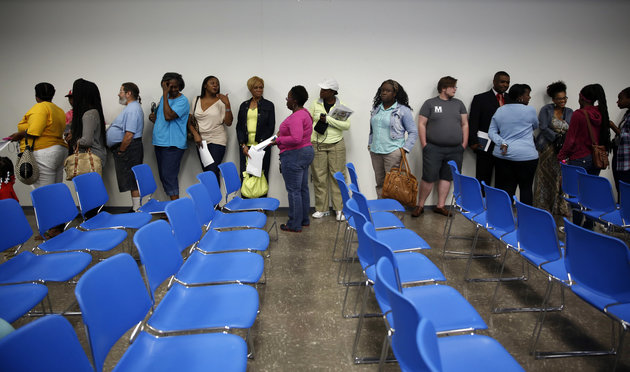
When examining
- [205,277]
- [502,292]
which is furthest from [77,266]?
[502,292]

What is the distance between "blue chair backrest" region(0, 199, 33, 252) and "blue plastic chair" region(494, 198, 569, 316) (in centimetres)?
313

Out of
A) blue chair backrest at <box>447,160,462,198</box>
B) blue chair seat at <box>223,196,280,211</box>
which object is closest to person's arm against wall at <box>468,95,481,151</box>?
blue chair backrest at <box>447,160,462,198</box>

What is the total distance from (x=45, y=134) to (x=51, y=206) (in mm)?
1692

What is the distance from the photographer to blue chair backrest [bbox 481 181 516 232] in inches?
97.3

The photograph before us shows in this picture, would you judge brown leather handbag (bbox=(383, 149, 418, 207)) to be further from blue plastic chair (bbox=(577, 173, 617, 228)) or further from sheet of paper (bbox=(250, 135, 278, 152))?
blue plastic chair (bbox=(577, 173, 617, 228))

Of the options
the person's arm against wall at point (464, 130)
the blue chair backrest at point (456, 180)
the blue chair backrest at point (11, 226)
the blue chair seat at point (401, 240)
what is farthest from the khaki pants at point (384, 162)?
the blue chair backrest at point (11, 226)

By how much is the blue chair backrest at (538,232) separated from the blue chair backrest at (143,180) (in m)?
3.12

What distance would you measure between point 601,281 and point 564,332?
81 centimetres

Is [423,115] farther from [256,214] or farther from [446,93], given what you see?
[256,214]

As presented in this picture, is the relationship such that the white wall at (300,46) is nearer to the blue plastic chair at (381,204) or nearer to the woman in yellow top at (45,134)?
the woman in yellow top at (45,134)

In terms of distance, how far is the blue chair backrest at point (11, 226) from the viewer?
2.11 metres

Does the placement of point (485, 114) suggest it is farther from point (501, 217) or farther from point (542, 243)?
point (542, 243)

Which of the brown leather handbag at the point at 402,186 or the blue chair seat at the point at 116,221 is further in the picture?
the brown leather handbag at the point at 402,186

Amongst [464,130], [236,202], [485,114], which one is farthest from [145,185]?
[485,114]
